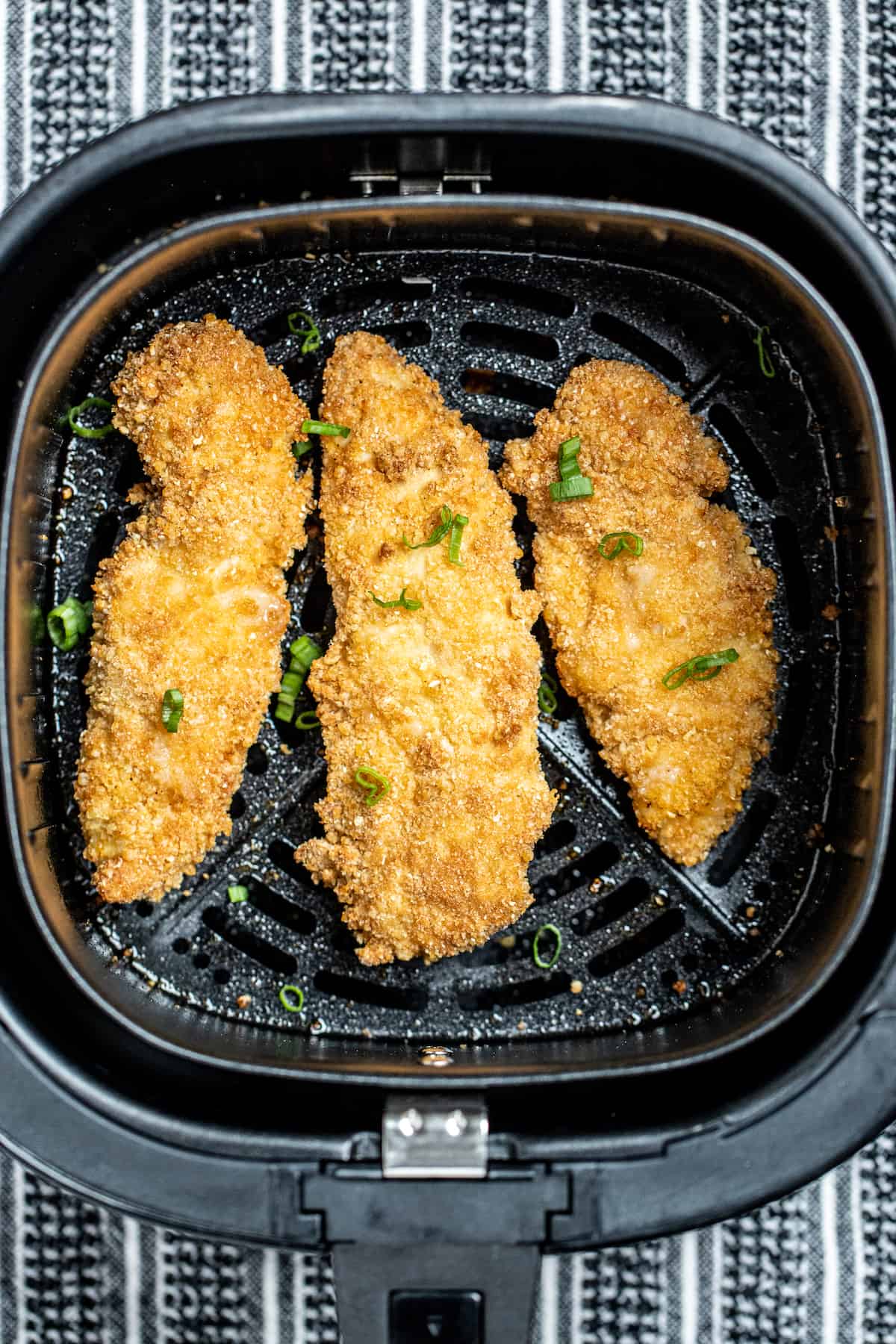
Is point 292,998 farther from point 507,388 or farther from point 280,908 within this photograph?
point 507,388

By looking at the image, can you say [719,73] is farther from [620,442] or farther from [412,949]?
[412,949]

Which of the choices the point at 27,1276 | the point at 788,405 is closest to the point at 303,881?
the point at 27,1276

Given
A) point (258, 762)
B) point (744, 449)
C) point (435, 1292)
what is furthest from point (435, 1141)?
point (744, 449)

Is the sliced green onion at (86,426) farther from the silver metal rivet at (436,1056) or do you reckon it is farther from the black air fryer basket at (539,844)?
the silver metal rivet at (436,1056)

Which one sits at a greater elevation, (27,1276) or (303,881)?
(303,881)

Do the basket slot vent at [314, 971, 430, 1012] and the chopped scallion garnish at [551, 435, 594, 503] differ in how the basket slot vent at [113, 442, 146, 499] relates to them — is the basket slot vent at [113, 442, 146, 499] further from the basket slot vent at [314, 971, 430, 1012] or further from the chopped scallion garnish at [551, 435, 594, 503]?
the basket slot vent at [314, 971, 430, 1012]

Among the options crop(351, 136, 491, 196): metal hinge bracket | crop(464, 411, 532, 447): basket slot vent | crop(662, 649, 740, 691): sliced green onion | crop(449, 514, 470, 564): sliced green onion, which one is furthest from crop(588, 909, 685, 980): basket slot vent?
crop(351, 136, 491, 196): metal hinge bracket

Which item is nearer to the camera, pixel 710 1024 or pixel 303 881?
pixel 710 1024
